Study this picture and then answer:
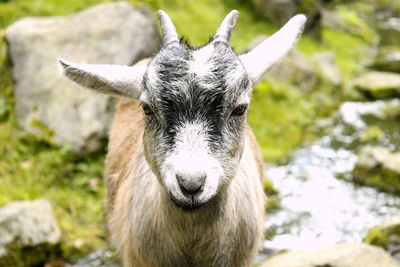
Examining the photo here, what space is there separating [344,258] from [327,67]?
723cm

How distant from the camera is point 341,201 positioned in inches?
296

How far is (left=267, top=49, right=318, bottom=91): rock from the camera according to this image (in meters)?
10.3

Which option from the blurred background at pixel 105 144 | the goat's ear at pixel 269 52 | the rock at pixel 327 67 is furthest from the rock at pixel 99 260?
the rock at pixel 327 67

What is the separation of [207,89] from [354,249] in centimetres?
318

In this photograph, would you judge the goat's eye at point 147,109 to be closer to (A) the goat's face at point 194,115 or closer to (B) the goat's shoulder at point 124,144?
(A) the goat's face at point 194,115

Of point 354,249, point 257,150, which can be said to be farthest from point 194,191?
point 354,249

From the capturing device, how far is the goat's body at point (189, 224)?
3451 millimetres

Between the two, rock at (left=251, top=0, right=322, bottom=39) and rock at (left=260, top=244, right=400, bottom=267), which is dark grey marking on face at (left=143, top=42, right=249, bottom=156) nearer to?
rock at (left=260, top=244, right=400, bottom=267)

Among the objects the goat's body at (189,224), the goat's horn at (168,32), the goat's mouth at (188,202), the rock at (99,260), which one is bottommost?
the rock at (99,260)

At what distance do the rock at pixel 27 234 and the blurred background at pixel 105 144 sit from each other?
0.01m

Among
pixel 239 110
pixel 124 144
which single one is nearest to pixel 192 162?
pixel 239 110

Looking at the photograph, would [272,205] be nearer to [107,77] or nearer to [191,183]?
[107,77]

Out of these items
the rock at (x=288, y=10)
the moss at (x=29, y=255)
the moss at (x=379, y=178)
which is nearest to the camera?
the moss at (x=29, y=255)

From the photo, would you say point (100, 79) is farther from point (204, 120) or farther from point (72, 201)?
point (72, 201)
